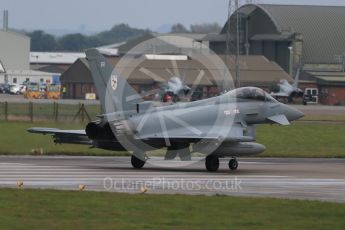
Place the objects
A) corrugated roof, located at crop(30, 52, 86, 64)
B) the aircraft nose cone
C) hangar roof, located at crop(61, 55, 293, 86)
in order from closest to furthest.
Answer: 1. the aircraft nose cone
2. hangar roof, located at crop(61, 55, 293, 86)
3. corrugated roof, located at crop(30, 52, 86, 64)

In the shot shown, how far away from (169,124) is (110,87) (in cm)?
233

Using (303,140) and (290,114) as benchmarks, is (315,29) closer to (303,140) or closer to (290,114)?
(303,140)

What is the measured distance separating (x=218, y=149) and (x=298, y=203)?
11405 millimetres

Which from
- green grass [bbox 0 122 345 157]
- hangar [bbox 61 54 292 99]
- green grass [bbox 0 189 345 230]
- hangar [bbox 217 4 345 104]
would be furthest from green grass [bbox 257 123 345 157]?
hangar [bbox 217 4 345 104]

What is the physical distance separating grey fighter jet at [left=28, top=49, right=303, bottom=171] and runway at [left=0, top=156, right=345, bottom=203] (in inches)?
30.5

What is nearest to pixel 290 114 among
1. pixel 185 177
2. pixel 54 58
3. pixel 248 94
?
pixel 248 94

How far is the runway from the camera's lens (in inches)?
1022

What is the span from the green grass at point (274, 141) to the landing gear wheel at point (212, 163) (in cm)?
636

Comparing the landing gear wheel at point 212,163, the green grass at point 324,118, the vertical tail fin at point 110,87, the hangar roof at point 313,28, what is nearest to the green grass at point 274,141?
the landing gear wheel at point 212,163

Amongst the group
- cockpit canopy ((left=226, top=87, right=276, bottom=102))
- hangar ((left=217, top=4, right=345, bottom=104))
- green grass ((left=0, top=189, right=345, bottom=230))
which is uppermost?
hangar ((left=217, top=4, right=345, bottom=104))

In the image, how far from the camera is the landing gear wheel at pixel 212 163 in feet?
110

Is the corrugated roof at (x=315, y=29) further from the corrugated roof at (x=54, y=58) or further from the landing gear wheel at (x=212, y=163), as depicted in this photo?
the landing gear wheel at (x=212, y=163)

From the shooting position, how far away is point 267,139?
50406mm

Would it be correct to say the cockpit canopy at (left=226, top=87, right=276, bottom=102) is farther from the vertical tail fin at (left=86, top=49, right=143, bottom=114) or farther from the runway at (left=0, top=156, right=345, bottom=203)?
the vertical tail fin at (left=86, top=49, right=143, bottom=114)
